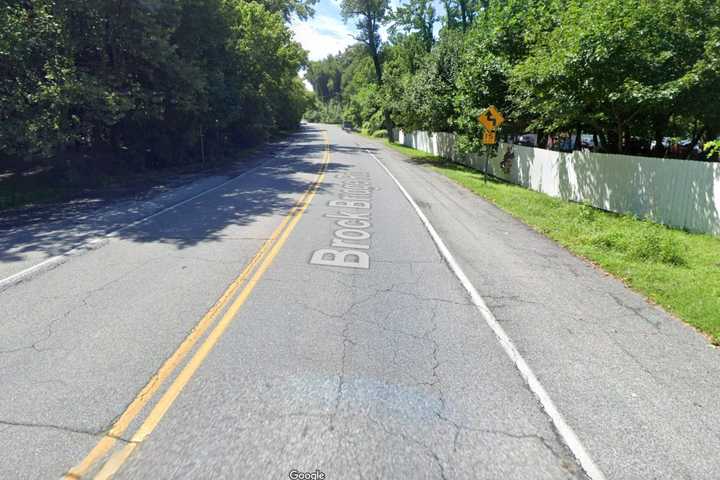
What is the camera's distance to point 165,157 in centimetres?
2222

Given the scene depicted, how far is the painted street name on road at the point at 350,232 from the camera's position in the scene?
727 centimetres

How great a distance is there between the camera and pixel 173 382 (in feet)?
12.2

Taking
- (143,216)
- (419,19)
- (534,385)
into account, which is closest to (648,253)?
(534,385)

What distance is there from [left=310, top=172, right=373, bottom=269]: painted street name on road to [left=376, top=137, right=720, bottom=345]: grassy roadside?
164 inches

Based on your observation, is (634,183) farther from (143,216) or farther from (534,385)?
(143,216)

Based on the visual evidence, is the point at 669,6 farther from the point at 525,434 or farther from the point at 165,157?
the point at 165,157

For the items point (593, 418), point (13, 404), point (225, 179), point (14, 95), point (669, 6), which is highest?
point (669, 6)

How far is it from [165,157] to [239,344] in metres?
20.5

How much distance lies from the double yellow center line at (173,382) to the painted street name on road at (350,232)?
106cm

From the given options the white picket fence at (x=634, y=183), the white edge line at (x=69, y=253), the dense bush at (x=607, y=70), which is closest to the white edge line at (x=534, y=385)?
the dense bush at (x=607, y=70)

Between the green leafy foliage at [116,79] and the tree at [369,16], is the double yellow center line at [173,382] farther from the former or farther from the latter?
the tree at [369,16]

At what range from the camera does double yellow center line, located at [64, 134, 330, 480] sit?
284cm

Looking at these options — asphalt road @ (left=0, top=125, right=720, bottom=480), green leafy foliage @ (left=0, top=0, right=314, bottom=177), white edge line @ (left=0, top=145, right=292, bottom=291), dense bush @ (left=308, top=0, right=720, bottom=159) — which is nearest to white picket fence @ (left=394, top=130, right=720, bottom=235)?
dense bush @ (left=308, top=0, right=720, bottom=159)

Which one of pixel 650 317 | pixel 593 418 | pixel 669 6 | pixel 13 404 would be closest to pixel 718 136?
pixel 669 6
